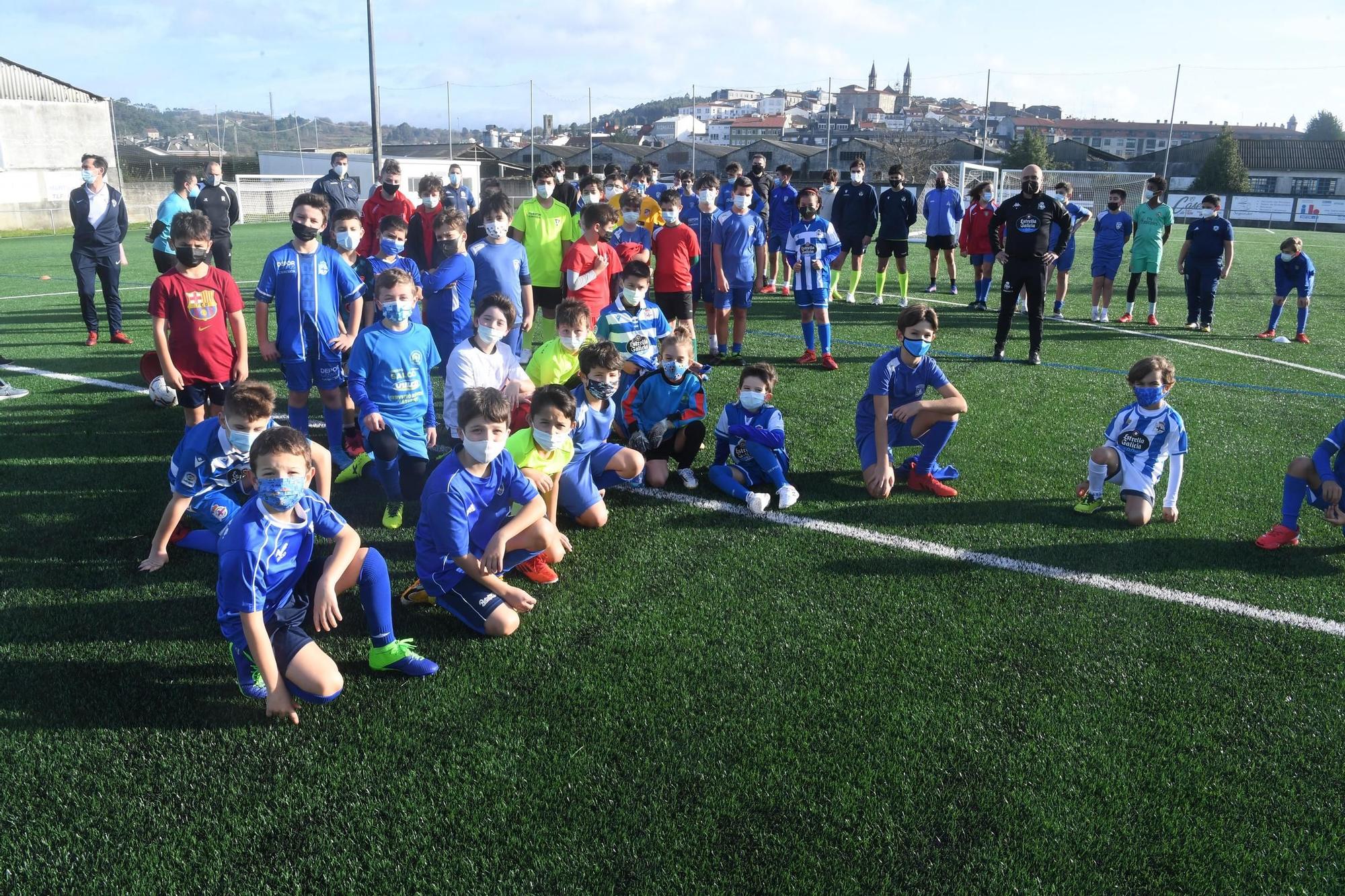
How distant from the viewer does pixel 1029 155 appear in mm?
57406

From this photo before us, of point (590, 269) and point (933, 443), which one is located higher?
point (590, 269)

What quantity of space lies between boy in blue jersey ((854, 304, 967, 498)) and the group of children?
0.05 ft

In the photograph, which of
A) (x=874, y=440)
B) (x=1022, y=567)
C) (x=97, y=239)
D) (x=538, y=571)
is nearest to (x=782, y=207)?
(x=874, y=440)

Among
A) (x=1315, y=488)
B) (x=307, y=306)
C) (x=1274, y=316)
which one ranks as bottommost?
(x=1315, y=488)

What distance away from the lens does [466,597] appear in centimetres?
445

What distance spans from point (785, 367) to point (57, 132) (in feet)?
149

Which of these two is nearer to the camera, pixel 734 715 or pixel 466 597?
pixel 734 715

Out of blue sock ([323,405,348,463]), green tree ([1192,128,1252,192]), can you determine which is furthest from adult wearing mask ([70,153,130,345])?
green tree ([1192,128,1252,192])

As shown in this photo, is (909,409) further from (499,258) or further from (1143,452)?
(499,258)

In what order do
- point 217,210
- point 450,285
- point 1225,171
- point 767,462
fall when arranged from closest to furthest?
point 767,462
point 450,285
point 217,210
point 1225,171

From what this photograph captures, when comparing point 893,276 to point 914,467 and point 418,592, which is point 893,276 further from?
point 418,592

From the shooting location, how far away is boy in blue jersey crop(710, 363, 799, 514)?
6.31m

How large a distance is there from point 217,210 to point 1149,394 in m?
11.5

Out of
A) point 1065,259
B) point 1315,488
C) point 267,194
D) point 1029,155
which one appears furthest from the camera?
point 1029,155
